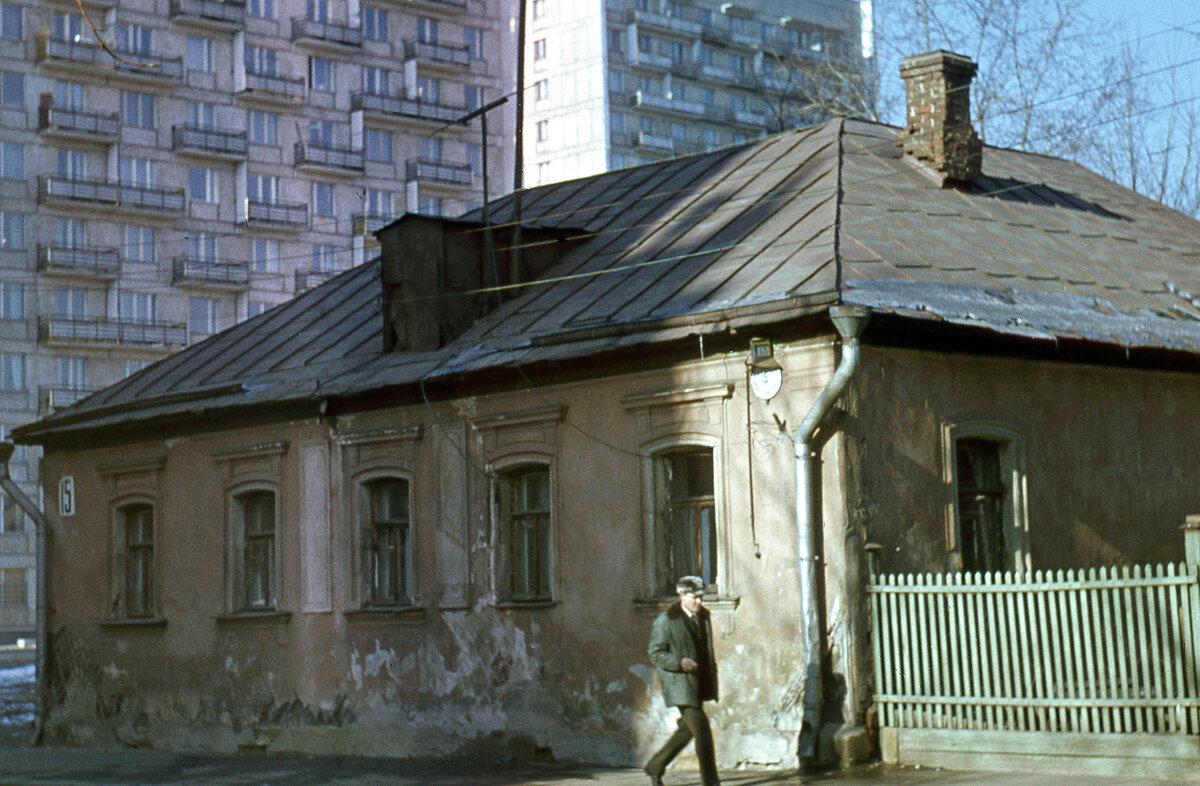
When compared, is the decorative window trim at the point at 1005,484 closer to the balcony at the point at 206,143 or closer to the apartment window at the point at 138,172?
the apartment window at the point at 138,172

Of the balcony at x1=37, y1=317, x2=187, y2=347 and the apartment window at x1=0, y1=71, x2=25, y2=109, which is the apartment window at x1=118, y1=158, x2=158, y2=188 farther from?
the balcony at x1=37, y1=317, x2=187, y2=347

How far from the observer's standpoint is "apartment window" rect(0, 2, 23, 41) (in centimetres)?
5038

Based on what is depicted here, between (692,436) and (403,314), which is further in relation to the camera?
(403,314)

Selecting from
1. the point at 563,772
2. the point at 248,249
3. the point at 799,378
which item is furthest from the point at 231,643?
the point at 248,249

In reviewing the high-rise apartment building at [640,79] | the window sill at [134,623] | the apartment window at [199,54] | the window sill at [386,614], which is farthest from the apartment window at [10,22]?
the window sill at [386,614]

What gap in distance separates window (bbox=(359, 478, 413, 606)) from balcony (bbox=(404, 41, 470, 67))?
4217 cm

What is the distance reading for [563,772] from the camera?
14836mm

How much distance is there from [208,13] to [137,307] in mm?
9802

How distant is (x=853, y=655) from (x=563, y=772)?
2.96 meters

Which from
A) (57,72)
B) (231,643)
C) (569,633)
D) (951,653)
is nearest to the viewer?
(951,653)

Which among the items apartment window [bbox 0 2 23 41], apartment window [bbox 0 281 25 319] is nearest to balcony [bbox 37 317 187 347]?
apartment window [bbox 0 281 25 319]

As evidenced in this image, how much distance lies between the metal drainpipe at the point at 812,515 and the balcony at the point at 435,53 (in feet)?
153

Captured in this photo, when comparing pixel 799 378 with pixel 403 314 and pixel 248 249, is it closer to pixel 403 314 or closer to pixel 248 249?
pixel 403 314

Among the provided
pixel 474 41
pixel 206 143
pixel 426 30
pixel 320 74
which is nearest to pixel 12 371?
pixel 206 143
